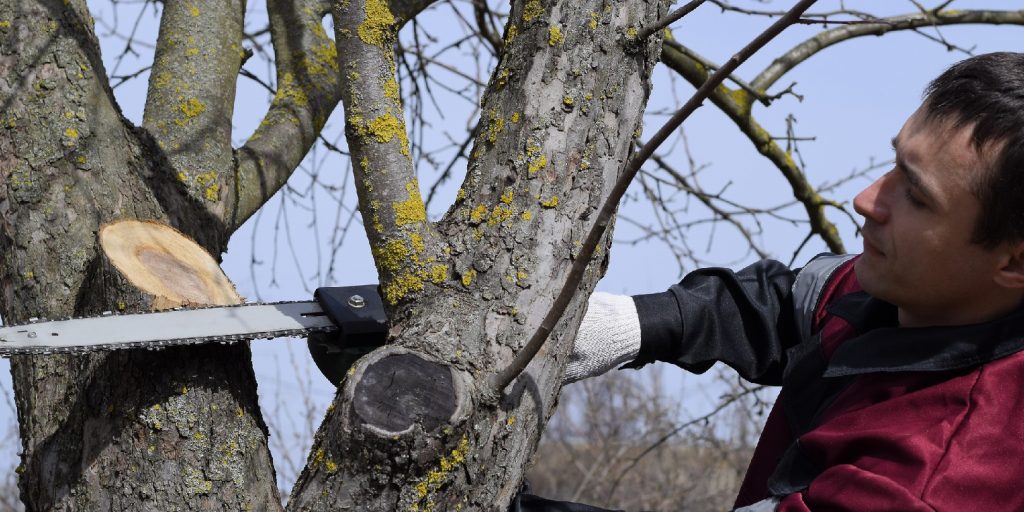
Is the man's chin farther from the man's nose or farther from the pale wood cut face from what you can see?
the pale wood cut face

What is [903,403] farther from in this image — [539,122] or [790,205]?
[790,205]

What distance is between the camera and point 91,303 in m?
1.76

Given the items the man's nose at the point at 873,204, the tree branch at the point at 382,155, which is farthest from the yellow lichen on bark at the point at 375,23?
the man's nose at the point at 873,204

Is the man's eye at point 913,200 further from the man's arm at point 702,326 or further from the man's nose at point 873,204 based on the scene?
the man's arm at point 702,326

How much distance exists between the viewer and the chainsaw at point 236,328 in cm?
162

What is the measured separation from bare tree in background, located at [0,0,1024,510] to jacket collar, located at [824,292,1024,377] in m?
0.42

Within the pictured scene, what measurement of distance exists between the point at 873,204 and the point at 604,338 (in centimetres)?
50

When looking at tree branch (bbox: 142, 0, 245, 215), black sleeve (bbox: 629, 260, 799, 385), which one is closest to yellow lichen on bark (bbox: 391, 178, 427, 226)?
black sleeve (bbox: 629, 260, 799, 385)

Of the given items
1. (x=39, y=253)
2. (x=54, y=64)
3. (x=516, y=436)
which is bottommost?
(x=516, y=436)

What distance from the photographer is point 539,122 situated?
1541 mm

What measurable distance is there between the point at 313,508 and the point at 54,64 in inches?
40.2

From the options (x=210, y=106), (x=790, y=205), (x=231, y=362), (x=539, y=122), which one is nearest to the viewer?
(x=539, y=122)

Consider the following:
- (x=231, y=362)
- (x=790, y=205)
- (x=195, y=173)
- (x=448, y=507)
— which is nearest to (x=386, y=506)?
(x=448, y=507)

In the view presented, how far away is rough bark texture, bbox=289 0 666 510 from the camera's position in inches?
54.6
